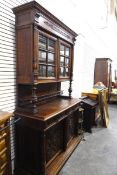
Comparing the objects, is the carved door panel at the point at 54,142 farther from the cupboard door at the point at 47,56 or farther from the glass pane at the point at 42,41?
the glass pane at the point at 42,41

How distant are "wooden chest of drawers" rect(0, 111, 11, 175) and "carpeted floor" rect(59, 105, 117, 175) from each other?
1.04 meters

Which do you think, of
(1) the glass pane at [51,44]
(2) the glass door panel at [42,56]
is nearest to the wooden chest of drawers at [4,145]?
(2) the glass door panel at [42,56]

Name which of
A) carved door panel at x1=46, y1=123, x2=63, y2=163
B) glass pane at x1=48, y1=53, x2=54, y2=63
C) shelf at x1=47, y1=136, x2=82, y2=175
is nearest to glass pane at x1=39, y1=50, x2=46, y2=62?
glass pane at x1=48, y1=53, x2=54, y2=63

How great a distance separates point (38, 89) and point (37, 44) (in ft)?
2.78

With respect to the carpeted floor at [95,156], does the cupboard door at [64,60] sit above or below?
above

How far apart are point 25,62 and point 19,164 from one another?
1482 mm

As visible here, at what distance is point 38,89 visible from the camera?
Answer: 2488 mm

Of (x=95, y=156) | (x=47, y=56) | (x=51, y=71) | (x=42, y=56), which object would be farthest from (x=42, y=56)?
(x=95, y=156)

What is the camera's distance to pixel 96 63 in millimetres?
6605

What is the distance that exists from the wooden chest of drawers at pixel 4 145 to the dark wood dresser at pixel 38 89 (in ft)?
1.38

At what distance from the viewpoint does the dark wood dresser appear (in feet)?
6.06

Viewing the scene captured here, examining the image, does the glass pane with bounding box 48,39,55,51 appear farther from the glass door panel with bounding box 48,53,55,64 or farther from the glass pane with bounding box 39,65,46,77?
the glass pane with bounding box 39,65,46,77

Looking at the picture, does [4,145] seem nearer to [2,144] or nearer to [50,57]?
[2,144]

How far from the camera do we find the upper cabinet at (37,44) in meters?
1.81
